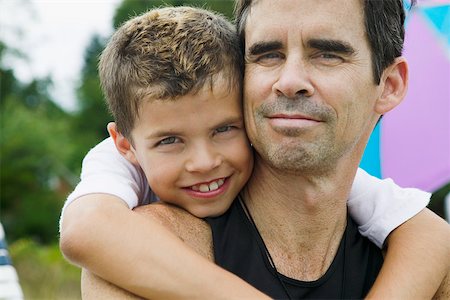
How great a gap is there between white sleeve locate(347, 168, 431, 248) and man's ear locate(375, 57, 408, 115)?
0.36 m

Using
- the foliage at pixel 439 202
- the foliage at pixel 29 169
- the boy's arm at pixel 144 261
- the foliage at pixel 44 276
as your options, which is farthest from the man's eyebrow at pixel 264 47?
the foliage at pixel 29 169

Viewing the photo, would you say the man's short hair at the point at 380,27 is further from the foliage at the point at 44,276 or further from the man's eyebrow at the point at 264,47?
the foliage at the point at 44,276

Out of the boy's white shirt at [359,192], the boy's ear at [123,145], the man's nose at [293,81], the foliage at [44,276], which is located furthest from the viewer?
the foliage at [44,276]

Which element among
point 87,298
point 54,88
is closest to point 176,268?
point 87,298

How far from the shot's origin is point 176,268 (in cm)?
278

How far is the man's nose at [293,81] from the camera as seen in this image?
9.68 ft

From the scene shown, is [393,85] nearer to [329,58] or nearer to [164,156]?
[329,58]

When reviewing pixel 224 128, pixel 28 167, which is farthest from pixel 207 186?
pixel 28 167

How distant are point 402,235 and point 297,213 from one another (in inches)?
18.1

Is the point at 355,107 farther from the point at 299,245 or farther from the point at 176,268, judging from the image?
the point at 176,268

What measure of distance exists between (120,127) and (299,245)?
877mm

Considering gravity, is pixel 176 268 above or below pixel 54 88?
above

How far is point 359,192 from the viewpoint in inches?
140

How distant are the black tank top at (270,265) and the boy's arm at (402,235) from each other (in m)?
0.11
